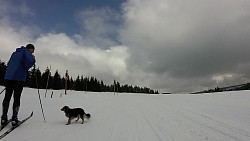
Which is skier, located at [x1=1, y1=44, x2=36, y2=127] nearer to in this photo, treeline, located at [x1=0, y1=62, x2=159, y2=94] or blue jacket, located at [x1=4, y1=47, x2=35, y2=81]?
blue jacket, located at [x1=4, y1=47, x2=35, y2=81]

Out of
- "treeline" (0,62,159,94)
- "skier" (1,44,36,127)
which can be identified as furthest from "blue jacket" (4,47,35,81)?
"treeline" (0,62,159,94)

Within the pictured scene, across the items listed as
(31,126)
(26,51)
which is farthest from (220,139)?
(26,51)

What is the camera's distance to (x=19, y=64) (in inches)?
299

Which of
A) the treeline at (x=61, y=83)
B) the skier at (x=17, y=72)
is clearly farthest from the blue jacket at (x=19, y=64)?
the treeline at (x=61, y=83)

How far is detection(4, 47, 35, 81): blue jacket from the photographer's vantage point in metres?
7.49

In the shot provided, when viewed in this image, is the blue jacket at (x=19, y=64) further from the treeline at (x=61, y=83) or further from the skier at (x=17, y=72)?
the treeline at (x=61, y=83)

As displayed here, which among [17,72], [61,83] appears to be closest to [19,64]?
[17,72]

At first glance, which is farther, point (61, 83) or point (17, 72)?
point (61, 83)

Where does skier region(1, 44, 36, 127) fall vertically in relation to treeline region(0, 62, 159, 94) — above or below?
below

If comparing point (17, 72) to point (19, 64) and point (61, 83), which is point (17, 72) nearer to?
point (19, 64)

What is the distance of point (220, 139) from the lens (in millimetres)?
6188

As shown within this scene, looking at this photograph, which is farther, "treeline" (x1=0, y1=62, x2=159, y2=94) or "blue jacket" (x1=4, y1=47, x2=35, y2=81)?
"treeline" (x1=0, y1=62, x2=159, y2=94)

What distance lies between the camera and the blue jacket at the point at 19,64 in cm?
749

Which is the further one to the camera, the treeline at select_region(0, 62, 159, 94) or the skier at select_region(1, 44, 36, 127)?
the treeline at select_region(0, 62, 159, 94)
